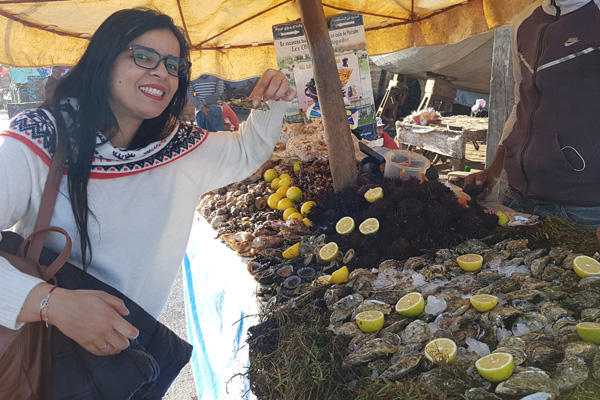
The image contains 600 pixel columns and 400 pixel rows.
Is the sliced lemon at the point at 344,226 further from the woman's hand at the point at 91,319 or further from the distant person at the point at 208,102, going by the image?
the distant person at the point at 208,102

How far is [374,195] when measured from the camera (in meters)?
2.53

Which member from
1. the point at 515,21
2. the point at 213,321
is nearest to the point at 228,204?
the point at 213,321

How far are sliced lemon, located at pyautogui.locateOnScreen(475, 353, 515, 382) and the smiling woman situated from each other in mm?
972

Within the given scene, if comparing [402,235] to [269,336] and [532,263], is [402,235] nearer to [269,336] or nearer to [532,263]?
[532,263]

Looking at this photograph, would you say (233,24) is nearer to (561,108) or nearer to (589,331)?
(561,108)

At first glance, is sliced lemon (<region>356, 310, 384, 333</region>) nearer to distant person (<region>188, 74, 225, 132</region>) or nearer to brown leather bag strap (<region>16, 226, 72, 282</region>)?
brown leather bag strap (<region>16, 226, 72, 282</region>)

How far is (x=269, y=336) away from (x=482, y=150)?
7.81 m

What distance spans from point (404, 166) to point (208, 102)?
5482mm

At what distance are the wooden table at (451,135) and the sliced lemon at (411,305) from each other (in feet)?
18.3

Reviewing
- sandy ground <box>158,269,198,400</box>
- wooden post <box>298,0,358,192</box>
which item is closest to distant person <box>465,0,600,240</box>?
wooden post <box>298,0,358,192</box>

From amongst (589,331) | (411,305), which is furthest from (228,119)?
(589,331)

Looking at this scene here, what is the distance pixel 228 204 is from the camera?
373 cm

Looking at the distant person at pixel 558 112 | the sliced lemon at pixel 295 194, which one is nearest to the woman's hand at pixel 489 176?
the distant person at pixel 558 112

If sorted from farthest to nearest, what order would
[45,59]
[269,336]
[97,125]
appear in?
[45,59] → [269,336] → [97,125]
